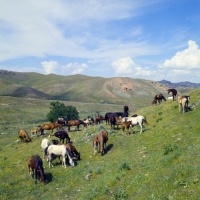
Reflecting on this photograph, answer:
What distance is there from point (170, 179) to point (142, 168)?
3314 mm

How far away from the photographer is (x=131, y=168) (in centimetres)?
1399

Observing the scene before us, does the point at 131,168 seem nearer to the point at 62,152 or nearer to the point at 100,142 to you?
the point at 100,142

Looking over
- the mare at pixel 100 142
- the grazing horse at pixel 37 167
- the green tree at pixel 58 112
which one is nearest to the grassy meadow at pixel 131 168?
the grazing horse at pixel 37 167

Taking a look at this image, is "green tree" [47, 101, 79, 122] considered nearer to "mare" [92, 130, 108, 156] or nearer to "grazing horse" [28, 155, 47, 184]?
"mare" [92, 130, 108, 156]

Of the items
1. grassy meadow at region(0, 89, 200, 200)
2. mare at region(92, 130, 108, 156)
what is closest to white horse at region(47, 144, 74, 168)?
grassy meadow at region(0, 89, 200, 200)

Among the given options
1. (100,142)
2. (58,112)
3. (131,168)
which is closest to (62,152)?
(100,142)

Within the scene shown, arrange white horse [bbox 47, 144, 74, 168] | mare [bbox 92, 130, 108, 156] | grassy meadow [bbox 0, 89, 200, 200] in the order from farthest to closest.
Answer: mare [bbox 92, 130, 108, 156]
white horse [bbox 47, 144, 74, 168]
grassy meadow [bbox 0, 89, 200, 200]

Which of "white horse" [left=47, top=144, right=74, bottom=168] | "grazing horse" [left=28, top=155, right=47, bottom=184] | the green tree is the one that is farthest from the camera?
the green tree

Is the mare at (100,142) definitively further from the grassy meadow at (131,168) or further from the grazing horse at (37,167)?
the grazing horse at (37,167)

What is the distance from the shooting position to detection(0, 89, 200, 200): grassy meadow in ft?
32.8

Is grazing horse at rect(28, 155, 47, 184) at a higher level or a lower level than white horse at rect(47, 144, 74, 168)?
lower

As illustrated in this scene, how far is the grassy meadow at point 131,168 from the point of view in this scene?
32.8ft

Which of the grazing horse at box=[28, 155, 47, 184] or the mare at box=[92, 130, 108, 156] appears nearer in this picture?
the grazing horse at box=[28, 155, 47, 184]

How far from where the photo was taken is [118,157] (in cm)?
1803
